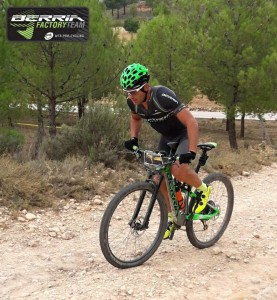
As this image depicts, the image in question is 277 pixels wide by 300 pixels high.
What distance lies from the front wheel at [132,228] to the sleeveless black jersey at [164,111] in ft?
1.87

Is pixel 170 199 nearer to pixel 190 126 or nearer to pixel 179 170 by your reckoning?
pixel 179 170

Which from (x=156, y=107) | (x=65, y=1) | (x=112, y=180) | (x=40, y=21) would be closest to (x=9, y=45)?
(x=40, y=21)

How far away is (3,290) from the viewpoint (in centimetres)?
364

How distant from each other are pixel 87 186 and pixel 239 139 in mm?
20157

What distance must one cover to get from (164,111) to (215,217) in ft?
5.31

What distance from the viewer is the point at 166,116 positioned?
393 cm

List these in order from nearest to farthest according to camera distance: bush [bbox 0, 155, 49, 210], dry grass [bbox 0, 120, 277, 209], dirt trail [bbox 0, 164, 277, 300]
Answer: dirt trail [bbox 0, 164, 277, 300], bush [bbox 0, 155, 49, 210], dry grass [bbox 0, 120, 277, 209]

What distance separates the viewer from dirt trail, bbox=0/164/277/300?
3.59 m

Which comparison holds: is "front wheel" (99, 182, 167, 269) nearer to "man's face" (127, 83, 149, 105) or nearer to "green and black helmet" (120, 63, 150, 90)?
"man's face" (127, 83, 149, 105)

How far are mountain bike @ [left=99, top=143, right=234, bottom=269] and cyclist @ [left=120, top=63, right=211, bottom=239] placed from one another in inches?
4.2

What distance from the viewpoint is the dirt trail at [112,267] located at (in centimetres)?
359

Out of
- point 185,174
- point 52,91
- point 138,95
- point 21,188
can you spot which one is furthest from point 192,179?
point 52,91

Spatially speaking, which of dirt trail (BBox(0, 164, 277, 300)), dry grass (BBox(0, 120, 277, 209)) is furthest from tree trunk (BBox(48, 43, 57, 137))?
dirt trail (BBox(0, 164, 277, 300))

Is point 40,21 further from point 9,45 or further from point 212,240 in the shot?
point 212,240
